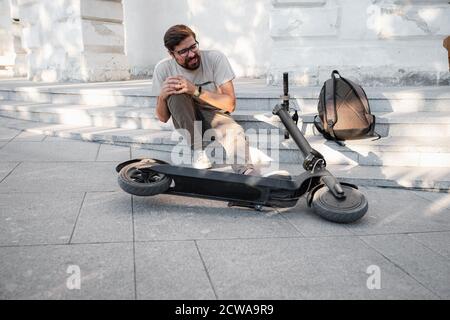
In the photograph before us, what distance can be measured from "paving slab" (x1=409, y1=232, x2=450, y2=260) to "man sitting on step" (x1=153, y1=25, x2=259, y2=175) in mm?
1197

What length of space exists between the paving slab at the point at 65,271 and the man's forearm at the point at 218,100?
138cm

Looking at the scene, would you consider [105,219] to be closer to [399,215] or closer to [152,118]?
[399,215]

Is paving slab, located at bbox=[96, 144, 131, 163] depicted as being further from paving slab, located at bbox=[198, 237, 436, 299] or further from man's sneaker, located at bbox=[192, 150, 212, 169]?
paving slab, located at bbox=[198, 237, 436, 299]

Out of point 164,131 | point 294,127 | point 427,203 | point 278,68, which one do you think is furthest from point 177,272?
point 278,68

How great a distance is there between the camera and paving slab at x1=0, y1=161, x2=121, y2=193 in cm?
321

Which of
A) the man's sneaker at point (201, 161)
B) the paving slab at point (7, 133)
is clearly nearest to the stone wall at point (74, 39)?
the paving slab at point (7, 133)

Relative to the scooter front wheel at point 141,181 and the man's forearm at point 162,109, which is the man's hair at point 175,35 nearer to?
the man's forearm at point 162,109

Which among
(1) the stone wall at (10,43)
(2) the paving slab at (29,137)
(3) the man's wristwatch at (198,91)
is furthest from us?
(1) the stone wall at (10,43)

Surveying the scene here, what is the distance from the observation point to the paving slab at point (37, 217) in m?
2.30

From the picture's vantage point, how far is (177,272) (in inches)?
77.3

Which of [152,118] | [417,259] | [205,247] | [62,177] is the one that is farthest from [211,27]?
[417,259]

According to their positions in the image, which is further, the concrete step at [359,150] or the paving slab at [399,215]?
the concrete step at [359,150]

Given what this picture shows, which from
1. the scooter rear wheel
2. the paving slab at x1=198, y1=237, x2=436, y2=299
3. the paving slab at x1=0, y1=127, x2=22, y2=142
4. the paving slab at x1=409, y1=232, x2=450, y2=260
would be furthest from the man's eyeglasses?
the paving slab at x1=0, y1=127, x2=22, y2=142
